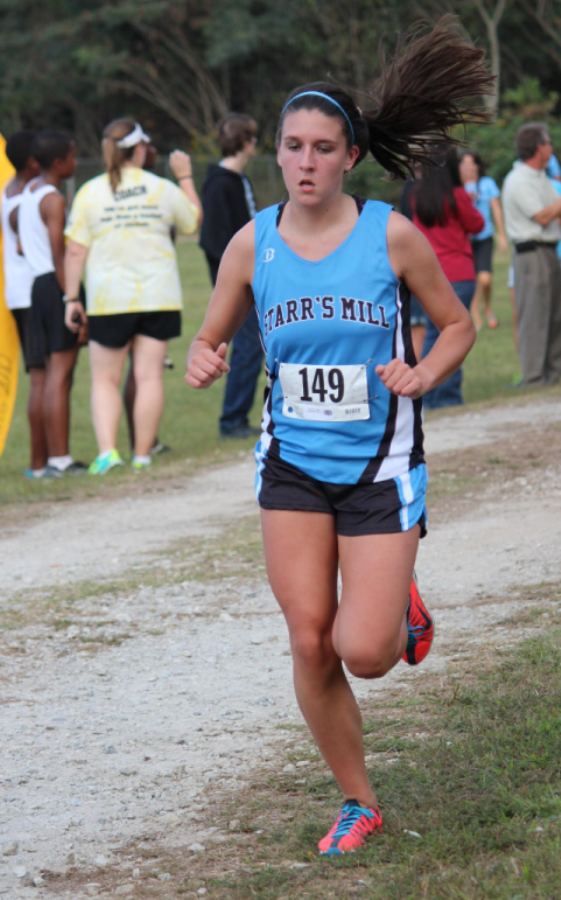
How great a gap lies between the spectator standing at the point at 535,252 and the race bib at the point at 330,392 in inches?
367

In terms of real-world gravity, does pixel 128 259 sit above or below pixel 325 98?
below

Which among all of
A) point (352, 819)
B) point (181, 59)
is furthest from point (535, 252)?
point (181, 59)

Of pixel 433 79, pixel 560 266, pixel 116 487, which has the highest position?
pixel 433 79

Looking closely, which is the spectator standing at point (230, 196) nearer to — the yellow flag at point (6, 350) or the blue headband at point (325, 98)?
the yellow flag at point (6, 350)

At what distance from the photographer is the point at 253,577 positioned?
7707 millimetres

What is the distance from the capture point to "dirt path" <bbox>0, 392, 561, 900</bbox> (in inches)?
189

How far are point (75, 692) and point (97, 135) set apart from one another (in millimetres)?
61802

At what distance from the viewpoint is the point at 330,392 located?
13.6 ft

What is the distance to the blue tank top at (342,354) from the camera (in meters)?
4.14

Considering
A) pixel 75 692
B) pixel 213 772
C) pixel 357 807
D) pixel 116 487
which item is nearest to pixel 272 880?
pixel 357 807

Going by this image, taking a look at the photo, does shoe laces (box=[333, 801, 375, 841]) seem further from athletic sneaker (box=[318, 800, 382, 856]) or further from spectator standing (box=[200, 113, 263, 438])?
spectator standing (box=[200, 113, 263, 438])

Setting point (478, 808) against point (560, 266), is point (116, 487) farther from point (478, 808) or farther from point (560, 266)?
point (478, 808)

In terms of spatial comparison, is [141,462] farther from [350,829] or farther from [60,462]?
[350,829]

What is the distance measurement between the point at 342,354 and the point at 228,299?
1.31 ft
